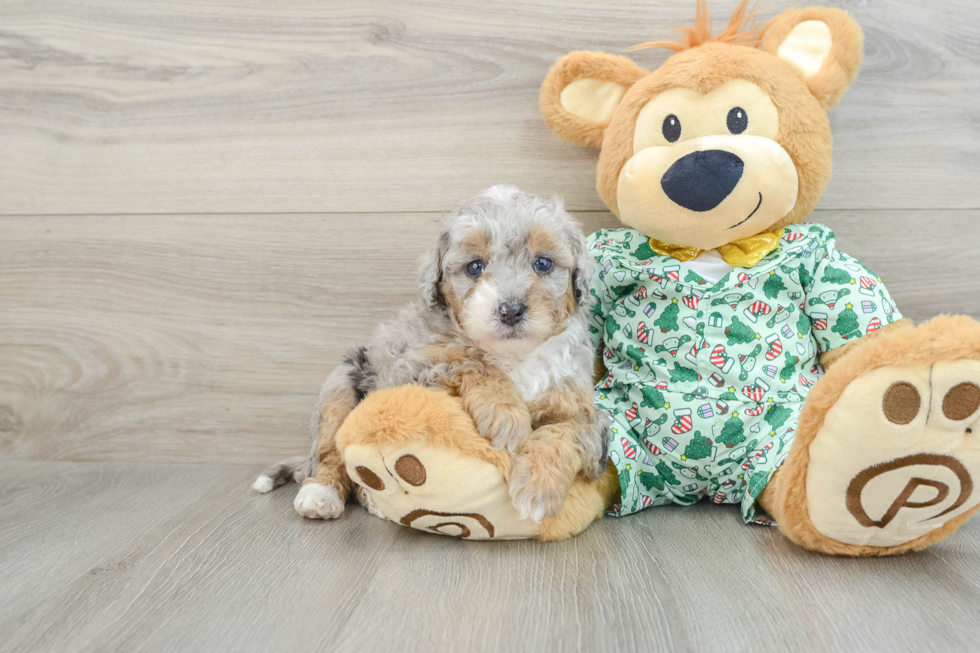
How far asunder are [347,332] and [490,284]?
0.73 meters

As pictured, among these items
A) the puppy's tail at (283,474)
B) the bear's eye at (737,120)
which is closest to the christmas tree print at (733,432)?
the bear's eye at (737,120)

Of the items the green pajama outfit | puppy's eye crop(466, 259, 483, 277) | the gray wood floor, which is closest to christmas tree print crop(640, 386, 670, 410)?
the green pajama outfit

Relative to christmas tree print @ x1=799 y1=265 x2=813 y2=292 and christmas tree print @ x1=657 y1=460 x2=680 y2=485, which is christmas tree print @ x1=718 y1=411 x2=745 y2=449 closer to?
christmas tree print @ x1=657 y1=460 x2=680 y2=485

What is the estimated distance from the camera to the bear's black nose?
4.33ft

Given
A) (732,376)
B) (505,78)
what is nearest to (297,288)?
(505,78)

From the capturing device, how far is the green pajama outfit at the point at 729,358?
55.9 inches

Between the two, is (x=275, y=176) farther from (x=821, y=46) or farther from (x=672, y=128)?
(x=821, y=46)

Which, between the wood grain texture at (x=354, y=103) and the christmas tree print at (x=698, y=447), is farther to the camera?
the wood grain texture at (x=354, y=103)

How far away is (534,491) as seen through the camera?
3.93 feet

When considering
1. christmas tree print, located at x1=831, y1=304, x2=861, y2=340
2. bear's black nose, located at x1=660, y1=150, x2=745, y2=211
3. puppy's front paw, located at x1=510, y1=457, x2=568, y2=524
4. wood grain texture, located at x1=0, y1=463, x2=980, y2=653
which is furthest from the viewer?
christmas tree print, located at x1=831, y1=304, x2=861, y2=340

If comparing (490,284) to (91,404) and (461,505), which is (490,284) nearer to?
(461,505)

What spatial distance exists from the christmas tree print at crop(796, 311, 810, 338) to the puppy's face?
48 cm

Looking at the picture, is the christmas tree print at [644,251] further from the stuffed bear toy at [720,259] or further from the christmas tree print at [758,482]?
the christmas tree print at [758,482]

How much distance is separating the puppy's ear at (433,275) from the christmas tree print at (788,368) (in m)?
0.74
